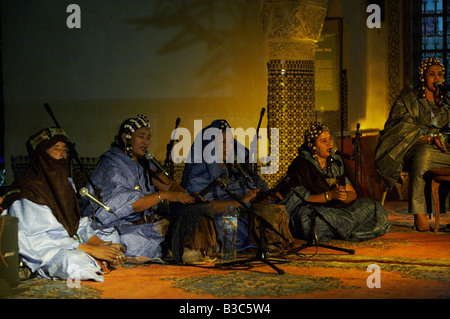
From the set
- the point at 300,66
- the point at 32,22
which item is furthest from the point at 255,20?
the point at 32,22

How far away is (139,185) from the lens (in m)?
6.09

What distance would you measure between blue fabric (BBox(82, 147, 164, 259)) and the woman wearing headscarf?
313 cm

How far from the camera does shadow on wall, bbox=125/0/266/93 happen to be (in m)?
9.04

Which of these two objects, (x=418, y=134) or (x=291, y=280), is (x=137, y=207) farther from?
(x=418, y=134)

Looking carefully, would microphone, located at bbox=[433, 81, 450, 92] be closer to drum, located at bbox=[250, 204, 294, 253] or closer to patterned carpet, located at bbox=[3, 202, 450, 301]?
patterned carpet, located at bbox=[3, 202, 450, 301]

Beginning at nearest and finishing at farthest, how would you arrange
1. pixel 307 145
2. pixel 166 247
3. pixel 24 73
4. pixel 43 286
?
pixel 43 286
pixel 166 247
pixel 307 145
pixel 24 73

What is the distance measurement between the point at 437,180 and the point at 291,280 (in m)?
3.19

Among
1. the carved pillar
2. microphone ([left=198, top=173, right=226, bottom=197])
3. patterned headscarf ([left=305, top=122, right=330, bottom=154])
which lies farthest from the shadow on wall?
microphone ([left=198, top=173, right=226, bottom=197])

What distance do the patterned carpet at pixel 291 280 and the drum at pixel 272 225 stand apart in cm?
22

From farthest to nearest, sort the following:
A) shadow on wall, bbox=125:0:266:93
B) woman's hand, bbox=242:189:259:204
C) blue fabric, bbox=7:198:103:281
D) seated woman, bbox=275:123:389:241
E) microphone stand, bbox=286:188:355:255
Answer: shadow on wall, bbox=125:0:266:93 → seated woman, bbox=275:123:389:241 → woman's hand, bbox=242:189:259:204 → microphone stand, bbox=286:188:355:255 → blue fabric, bbox=7:198:103:281

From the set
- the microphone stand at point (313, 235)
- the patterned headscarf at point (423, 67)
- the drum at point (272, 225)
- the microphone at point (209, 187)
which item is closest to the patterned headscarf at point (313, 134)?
the microphone stand at point (313, 235)

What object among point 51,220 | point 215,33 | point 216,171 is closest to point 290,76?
point 215,33
